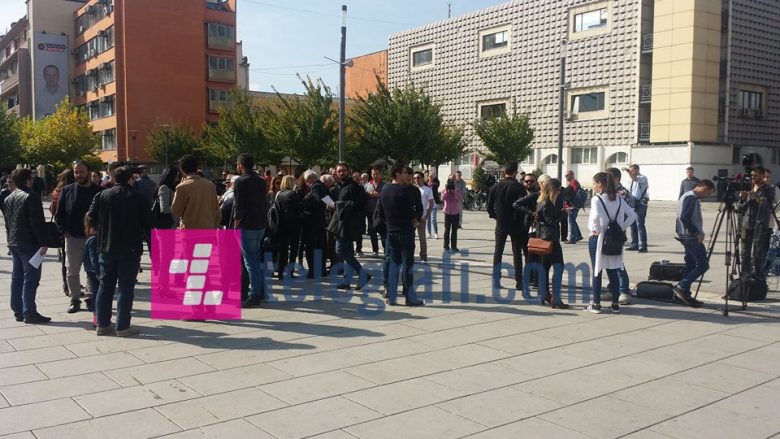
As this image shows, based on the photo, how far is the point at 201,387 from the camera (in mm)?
5383

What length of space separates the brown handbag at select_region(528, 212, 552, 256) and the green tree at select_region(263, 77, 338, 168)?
2978 centimetres

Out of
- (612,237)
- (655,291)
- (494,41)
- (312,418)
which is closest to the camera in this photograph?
(312,418)

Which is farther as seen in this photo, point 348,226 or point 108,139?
point 108,139

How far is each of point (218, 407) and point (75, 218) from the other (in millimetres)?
4145

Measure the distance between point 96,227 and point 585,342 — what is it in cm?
515

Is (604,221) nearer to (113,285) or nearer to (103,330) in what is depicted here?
(113,285)

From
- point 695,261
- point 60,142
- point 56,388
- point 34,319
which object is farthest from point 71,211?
point 60,142

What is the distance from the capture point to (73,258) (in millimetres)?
8156

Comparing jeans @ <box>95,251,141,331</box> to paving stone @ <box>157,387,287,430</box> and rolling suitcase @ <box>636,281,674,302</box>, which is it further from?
rolling suitcase @ <box>636,281,674,302</box>

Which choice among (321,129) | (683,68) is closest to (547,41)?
(683,68)

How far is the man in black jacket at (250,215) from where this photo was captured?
856cm

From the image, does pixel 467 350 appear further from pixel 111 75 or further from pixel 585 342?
pixel 111 75

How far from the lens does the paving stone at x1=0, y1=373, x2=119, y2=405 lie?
5.10 m

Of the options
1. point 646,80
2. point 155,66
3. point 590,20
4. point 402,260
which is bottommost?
point 402,260
